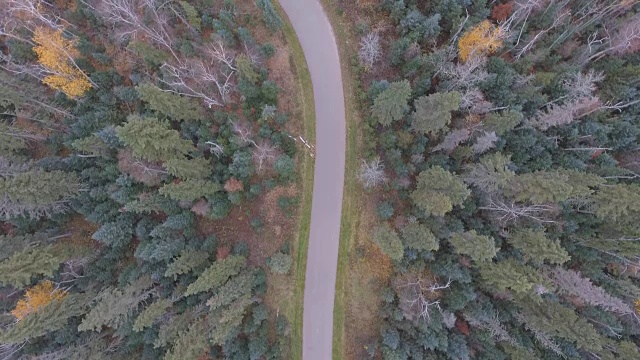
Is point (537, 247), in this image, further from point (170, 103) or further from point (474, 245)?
point (170, 103)

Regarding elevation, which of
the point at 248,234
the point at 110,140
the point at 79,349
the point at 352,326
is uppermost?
the point at 110,140

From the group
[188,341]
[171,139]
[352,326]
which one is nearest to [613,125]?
[352,326]

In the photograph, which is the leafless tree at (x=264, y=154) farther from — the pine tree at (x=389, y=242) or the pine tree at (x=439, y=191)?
the pine tree at (x=439, y=191)

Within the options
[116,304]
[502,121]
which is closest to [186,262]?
[116,304]

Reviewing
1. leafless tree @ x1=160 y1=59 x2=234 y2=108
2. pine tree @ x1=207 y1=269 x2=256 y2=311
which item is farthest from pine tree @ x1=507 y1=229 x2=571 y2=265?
leafless tree @ x1=160 y1=59 x2=234 y2=108

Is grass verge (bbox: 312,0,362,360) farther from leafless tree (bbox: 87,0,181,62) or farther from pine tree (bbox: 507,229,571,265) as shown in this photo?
leafless tree (bbox: 87,0,181,62)

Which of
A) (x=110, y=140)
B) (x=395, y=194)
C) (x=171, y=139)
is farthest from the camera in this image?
(x=395, y=194)

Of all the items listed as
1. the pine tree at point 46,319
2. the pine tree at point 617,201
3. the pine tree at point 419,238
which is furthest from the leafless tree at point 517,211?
the pine tree at point 46,319

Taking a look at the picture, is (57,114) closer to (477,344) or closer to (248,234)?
(248,234)
